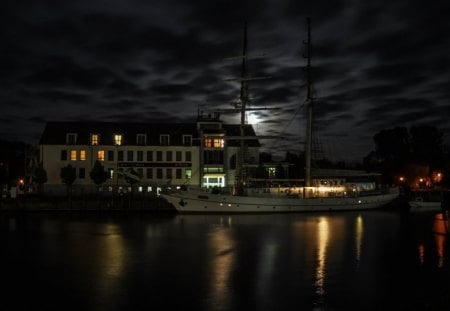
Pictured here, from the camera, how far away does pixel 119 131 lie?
242 feet

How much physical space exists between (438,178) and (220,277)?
8935 cm

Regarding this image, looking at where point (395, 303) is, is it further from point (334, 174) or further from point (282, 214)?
point (334, 174)

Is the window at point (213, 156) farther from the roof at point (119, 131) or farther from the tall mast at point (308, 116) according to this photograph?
the tall mast at point (308, 116)

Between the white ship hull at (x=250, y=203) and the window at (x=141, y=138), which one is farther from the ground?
the window at (x=141, y=138)

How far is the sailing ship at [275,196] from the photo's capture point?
192 ft

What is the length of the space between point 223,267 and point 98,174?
44149 millimetres

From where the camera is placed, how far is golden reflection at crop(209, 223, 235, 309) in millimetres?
18984

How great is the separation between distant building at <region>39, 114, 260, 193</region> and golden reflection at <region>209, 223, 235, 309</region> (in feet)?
98.1

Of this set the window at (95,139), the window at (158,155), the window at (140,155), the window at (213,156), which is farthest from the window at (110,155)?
the window at (213,156)

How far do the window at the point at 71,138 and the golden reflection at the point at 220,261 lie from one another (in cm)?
3660

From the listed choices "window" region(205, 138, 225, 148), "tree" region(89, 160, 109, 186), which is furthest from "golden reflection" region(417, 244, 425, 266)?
"tree" region(89, 160, 109, 186)

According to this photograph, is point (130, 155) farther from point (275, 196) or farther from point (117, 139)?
point (275, 196)

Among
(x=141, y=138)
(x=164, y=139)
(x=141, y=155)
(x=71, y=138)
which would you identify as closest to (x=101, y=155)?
(x=71, y=138)

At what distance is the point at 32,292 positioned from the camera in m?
19.4
